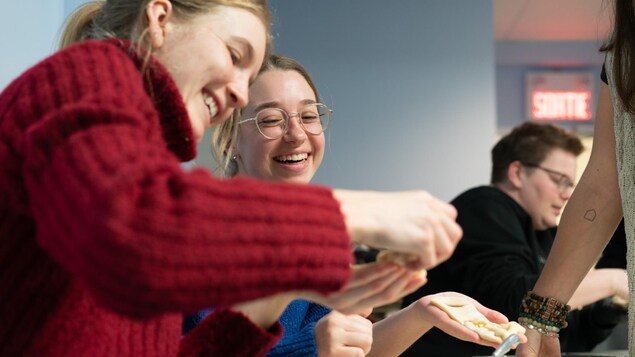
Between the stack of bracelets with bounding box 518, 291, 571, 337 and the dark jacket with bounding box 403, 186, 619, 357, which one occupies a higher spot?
the stack of bracelets with bounding box 518, 291, 571, 337

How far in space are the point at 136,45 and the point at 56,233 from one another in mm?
250

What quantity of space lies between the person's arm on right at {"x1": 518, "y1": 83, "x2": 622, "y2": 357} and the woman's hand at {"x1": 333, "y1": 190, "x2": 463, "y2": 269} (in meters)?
0.70

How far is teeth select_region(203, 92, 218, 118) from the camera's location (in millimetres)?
868

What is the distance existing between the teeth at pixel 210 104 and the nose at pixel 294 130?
71cm

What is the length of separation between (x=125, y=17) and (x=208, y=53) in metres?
0.12

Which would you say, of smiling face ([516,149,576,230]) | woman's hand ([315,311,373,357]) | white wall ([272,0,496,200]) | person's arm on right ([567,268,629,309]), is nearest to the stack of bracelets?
woman's hand ([315,311,373,357])

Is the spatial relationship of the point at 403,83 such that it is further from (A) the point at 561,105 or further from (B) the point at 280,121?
(B) the point at 280,121

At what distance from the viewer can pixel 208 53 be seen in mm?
826

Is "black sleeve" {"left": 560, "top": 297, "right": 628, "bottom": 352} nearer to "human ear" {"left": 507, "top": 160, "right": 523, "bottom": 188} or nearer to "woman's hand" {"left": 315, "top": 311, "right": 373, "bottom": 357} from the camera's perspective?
"human ear" {"left": 507, "top": 160, "right": 523, "bottom": 188}

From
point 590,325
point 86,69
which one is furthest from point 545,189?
point 86,69

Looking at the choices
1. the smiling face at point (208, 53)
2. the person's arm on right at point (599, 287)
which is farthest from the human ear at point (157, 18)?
the person's arm on right at point (599, 287)

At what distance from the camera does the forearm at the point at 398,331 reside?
4.10 ft

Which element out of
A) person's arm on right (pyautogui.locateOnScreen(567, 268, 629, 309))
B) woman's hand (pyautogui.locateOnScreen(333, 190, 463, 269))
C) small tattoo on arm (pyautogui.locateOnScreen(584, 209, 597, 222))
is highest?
woman's hand (pyautogui.locateOnScreen(333, 190, 463, 269))

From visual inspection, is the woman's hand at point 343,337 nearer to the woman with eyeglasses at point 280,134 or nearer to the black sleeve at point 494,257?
the woman with eyeglasses at point 280,134
